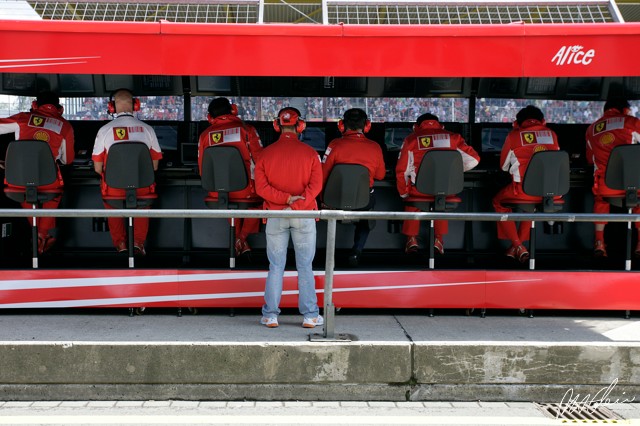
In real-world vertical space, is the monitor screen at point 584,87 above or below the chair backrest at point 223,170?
above

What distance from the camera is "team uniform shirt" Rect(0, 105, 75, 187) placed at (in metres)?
6.68

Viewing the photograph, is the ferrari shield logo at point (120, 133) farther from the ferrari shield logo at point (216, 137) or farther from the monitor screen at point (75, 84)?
the monitor screen at point (75, 84)

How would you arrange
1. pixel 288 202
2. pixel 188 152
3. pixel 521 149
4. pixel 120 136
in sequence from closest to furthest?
1. pixel 288 202
2. pixel 120 136
3. pixel 521 149
4. pixel 188 152

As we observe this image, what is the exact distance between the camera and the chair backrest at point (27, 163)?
244 inches

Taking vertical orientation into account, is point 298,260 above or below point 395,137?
below

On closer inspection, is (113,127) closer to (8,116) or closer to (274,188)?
(8,116)

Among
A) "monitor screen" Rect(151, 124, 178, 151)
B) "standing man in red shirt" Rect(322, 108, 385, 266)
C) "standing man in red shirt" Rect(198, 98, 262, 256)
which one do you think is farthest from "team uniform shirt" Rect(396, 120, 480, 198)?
"monitor screen" Rect(151, 124, 178, 151)

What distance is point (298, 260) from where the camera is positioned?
18.5ft

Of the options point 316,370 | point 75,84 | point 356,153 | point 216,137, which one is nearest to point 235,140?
point 216,137

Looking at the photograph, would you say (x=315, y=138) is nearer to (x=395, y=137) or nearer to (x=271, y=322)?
(x=395, y=137)

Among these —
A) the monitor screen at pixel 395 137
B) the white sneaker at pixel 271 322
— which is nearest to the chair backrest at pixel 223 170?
the white sneaker at pixel 271 322

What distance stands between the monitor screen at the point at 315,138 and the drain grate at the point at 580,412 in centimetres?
370

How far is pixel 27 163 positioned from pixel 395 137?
11.7 feet

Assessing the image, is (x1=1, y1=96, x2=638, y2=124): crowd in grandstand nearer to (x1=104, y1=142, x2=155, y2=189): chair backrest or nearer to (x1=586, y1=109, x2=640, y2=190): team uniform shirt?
(x1=586, y1=109, x2=640, y2=190): team uniform shirt
